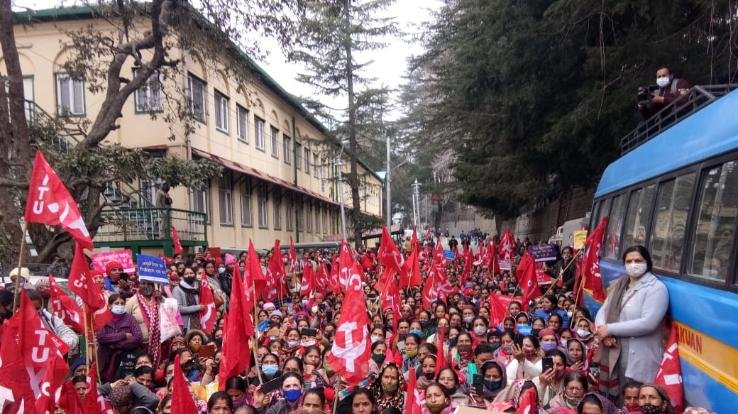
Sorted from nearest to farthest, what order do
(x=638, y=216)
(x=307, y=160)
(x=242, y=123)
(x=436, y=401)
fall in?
1. (x=436, y=401)
2. (x=638, y=216)
3. (x=242, y=123)
4. (x=307, y=160)

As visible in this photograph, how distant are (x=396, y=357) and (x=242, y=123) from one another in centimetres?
1808

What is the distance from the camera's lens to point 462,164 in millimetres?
20875

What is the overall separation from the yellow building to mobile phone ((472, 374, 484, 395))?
1042 centimetres

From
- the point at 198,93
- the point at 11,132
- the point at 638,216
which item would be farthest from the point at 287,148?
the point at 638,216

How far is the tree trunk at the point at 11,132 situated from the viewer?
10703 millimetres

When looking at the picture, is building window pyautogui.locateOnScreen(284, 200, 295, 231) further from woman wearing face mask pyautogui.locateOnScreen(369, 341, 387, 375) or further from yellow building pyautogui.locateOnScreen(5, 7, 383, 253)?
woman wearing face mask pyautogui.locateOnScreen(369, 341, 387, 375)

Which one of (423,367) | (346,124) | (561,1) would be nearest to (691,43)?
(561,1)

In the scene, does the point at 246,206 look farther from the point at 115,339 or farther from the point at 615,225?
the point at 615,225

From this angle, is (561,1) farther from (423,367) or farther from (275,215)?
(275,215)

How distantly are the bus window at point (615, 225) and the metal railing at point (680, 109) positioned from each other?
72cm

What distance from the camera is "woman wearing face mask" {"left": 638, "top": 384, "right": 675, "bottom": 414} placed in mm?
4031

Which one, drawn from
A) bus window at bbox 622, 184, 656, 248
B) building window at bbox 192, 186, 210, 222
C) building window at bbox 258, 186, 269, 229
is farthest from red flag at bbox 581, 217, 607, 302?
building window at bbox 258, 186, 269, 229

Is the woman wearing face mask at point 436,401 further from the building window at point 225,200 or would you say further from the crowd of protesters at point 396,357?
the building window at point 225,200

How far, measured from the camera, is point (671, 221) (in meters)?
4.93
